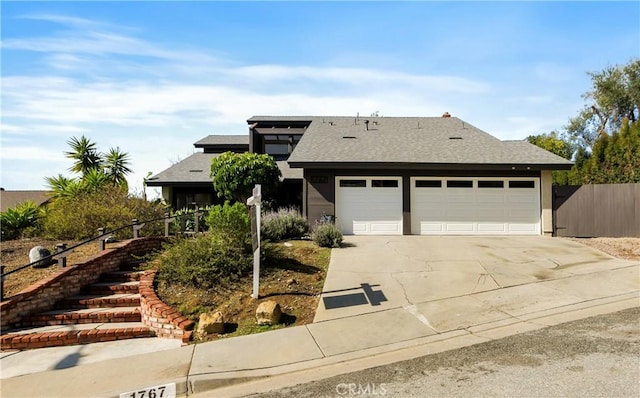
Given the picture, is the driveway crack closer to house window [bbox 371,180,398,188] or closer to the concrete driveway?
the concrete driveway

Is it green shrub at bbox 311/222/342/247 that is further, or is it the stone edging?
green shrub at bbox 311/222/342/247

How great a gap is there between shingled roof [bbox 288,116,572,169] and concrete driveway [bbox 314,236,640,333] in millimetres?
3920

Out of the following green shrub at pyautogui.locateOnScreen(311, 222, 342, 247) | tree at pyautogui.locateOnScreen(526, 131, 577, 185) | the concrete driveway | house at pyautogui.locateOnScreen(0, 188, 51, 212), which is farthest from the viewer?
tree at pyautogui.locateOnScreen(526, 131, 577, 185)

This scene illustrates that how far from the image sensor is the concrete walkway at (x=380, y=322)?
5.03 metres

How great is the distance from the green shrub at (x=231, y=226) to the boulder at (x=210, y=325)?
2.33m

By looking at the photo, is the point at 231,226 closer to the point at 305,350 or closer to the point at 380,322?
the point at 305,350

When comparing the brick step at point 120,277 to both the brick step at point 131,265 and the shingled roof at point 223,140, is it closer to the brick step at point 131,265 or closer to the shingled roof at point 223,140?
the brick step at point 131,265

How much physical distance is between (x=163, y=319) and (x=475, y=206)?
1246 cm

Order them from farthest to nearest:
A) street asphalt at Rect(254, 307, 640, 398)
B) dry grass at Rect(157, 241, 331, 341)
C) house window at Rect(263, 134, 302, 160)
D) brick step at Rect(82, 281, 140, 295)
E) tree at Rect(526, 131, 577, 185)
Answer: tree at Rect(526, 131, 577, 185) → house window at Rect(263, 134, 302, 160) → brick step at Rect(82, 281, 140, 295) → dry grass at Rect(157, 241, 331, 341) → street asphalt at Rect(254, 307, 640, 398)

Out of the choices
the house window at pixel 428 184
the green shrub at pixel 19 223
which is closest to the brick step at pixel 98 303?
the green shrub at pixel 19 223

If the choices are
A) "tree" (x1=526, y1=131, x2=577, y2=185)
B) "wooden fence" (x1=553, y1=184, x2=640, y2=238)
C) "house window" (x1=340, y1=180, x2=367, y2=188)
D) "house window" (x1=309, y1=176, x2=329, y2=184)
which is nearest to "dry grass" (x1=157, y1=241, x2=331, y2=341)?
"house window" (x1=309, y1=176, x2=329, y2=184)

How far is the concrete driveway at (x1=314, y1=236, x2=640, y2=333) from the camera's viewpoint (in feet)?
23.7

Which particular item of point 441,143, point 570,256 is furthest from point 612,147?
point 570,256

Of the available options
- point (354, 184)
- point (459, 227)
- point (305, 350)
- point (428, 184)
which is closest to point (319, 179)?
point (354, 184)
